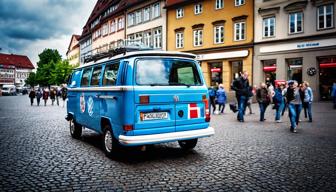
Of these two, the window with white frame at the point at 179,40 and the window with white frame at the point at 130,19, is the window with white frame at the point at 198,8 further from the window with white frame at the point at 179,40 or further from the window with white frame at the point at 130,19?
the window with white frame at the point at 130,19

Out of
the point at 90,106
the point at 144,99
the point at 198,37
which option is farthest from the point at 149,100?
the point at 198,37

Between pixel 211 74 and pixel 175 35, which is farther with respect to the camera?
pixel 175 35

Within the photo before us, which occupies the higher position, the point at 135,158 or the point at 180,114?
the point at 180,114

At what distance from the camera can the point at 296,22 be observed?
82.5 ft

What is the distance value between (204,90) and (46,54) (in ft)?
334

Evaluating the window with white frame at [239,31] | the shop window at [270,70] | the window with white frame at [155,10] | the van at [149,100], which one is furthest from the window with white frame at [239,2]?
the van at [149,100]

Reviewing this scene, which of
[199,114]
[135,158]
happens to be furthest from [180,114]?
[135,158]

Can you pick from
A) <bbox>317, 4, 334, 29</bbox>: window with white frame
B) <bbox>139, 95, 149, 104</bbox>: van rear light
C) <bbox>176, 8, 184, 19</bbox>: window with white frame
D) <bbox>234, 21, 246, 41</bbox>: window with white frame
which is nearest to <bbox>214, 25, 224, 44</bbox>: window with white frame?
<bbox>234, 21, 246, 41</bbox>: window with white frame

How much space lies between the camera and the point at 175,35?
116 ft

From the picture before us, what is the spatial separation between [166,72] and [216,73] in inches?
1020

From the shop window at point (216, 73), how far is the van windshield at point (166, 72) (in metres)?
24.7

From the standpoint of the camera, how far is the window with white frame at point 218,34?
100ft

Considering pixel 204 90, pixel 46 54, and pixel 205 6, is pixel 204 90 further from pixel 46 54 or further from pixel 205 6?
pixel 46 54

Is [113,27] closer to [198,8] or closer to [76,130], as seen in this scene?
[198,8]
